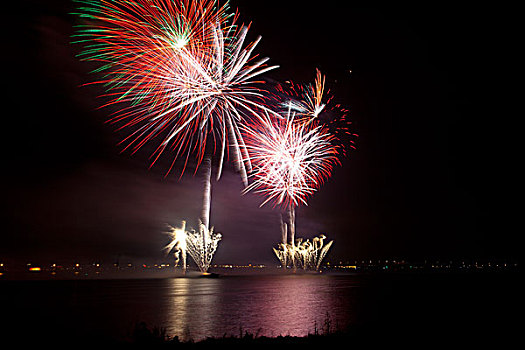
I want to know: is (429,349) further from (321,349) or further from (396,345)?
(321,349)

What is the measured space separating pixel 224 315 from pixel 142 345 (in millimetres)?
12866

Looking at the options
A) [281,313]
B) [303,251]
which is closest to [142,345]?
[281,313]

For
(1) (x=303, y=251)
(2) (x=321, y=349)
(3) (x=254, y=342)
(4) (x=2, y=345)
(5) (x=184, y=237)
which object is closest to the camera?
(2) (x=321, y=349)

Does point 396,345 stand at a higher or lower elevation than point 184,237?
lower

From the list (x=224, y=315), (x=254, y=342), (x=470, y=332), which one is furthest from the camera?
(x=224, y=315)

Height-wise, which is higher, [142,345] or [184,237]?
[184,237]

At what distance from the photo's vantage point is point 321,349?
28.2 ft

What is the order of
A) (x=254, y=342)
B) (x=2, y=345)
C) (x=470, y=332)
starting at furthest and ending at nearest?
1. (x=470, y=332)
2. (x=2, y=345)
3. (x=254, y=342)

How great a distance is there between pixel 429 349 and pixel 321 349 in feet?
11.3

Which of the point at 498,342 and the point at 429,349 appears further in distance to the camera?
the point at 498,342

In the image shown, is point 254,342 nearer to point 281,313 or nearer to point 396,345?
point 396,345

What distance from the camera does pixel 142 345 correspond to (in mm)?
8812

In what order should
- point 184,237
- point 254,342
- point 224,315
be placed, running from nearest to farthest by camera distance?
point 254,342
point 224,315
point 184,237

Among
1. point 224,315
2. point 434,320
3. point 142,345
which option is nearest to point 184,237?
point 224,315
